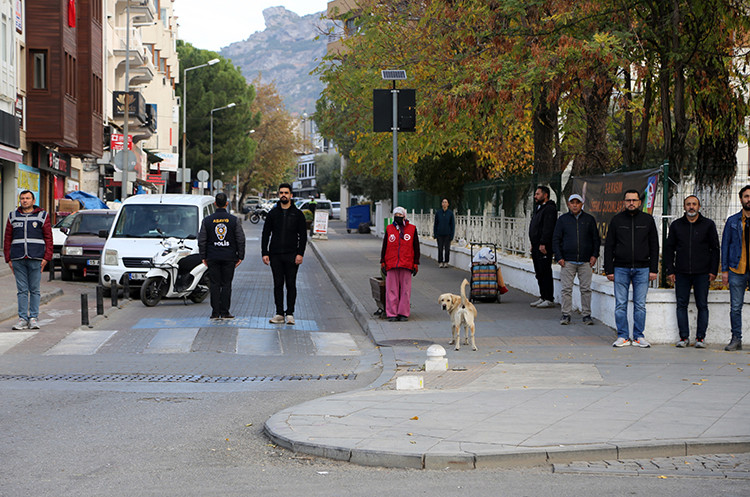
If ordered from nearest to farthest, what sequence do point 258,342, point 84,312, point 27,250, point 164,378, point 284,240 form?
1. point 164,378
2. point 258,342
3. point 27,250
4. point 84,312
5. point 284,240

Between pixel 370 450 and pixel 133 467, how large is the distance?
4.83 feet

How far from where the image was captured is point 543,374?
33.0ft

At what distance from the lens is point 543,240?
15.9 meters

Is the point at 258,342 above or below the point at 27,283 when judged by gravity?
below

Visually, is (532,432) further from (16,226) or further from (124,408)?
(16,226)

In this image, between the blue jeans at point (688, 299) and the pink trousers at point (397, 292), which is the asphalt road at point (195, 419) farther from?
the blue jeans at point (688, 299)

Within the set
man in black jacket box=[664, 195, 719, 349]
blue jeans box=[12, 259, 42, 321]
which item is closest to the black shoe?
man in black jacket box=[664, 195, 719, 349]

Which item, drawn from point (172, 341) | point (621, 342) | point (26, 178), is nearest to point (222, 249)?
point (172, 341)

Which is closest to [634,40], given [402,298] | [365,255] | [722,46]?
[722,46]

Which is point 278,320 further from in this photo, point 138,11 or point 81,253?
point 138,11

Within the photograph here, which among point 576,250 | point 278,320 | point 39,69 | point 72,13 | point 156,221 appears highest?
point 72,13

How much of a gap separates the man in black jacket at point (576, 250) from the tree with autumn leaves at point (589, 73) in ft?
3.38

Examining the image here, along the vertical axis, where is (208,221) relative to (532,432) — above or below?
above

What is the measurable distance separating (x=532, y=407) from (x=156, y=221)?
1283cm
